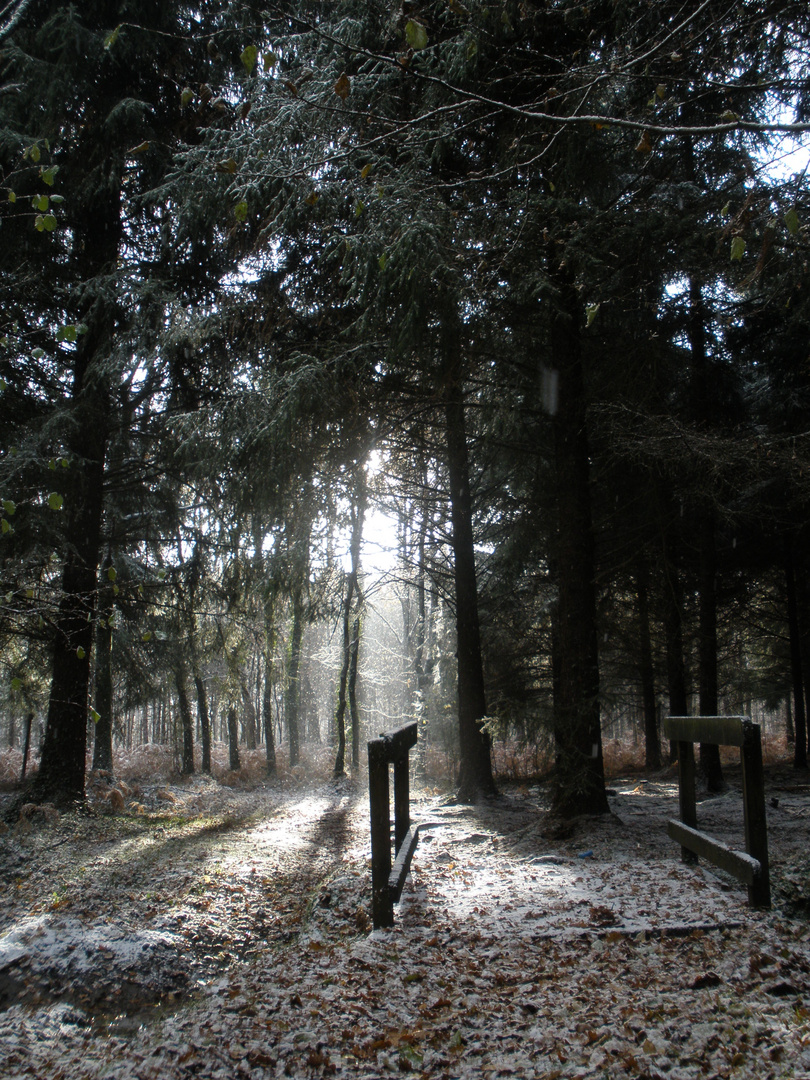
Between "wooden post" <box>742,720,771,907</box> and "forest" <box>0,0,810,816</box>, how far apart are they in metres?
2.71

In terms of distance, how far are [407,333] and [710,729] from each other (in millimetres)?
4212

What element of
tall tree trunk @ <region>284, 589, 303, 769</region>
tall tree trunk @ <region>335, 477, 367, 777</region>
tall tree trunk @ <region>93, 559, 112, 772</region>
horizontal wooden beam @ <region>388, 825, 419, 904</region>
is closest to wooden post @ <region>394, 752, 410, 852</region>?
horizontal wooden beam @ <region>388, 825, 419, 904</region>

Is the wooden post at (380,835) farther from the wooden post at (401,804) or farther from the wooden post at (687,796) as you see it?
the wooden post at (687,796)

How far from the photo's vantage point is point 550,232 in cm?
667

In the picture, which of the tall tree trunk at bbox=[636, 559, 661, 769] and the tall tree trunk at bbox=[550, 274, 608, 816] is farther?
the tall tree trunk at bbox=[636, 559, 661, 769]

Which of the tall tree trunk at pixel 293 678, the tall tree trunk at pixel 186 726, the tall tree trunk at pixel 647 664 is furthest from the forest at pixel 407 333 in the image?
the tall tree trunk at pixel 293 678

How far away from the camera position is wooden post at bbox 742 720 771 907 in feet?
13.6

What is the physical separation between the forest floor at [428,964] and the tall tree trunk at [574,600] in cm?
49

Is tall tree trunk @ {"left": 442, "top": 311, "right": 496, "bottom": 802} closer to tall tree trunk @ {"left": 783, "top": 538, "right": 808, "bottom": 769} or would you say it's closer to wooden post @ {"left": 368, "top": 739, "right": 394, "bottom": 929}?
wooden post @ {"left": 368, "top": 739, "right": 394, "bottom": 929}

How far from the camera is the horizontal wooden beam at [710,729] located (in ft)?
14.0

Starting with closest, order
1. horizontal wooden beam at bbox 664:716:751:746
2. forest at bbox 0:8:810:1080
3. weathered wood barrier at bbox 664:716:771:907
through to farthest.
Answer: forest at bbox 0:8:810:1080
weathered wood barrier at bbox 664:716:771:907
horizontal wooden beam at bbox 664:716:751:746

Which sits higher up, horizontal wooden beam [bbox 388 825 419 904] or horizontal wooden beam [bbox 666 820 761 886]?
horizontal wooden beam [bbox 666 820 761 886]

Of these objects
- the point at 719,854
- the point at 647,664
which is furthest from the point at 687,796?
the point at 647,664

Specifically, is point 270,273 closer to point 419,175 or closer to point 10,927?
point 419,175
